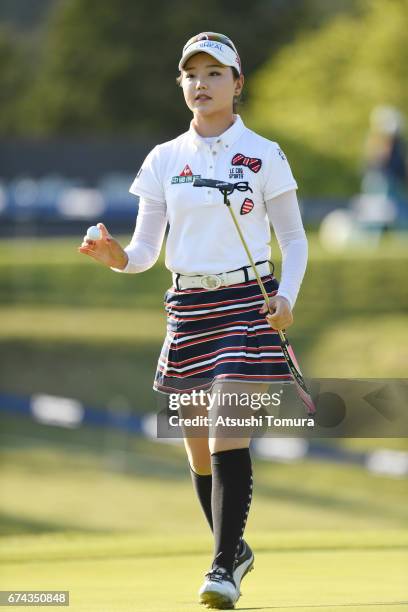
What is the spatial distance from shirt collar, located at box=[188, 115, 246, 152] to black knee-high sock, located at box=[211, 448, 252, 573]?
1.00 meters

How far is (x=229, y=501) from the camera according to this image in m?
4.95

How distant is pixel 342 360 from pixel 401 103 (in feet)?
55.8

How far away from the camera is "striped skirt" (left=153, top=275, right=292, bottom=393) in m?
4.99

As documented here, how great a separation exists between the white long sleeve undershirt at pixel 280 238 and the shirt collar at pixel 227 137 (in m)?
0.24

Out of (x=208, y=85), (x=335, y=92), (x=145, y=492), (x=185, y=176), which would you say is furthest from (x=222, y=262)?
(x=335, y=92)

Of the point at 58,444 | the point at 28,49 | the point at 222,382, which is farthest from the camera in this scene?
the point at 28,49

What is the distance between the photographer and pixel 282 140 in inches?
1201

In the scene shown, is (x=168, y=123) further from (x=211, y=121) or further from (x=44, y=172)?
(x=211, y=121)

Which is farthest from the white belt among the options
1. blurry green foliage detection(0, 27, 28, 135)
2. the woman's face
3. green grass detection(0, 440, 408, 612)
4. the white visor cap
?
blurry green foliage detection(0, 27, 28, 135)

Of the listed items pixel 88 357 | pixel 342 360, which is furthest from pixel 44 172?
pixel 342 360

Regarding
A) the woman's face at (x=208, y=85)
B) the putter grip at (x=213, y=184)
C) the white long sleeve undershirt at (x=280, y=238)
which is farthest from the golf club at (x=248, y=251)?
the woman's face at (x=208, y=85)

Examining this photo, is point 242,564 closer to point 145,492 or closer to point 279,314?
point 279,314

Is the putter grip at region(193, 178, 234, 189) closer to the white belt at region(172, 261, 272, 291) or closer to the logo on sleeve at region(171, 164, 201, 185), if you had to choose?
the logo on sleeve at region(171, 164, 201, 185)

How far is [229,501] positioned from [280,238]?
0.90 meters
